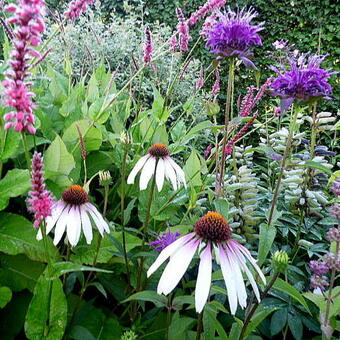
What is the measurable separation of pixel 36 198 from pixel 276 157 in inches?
32.5

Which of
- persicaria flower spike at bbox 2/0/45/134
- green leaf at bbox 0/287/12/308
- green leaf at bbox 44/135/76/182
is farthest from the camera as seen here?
green leaf at bbox 44/135/76/182

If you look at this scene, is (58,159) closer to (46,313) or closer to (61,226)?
(61,226)

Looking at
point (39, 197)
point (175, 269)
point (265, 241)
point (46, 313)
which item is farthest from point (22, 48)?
point (265, 241)

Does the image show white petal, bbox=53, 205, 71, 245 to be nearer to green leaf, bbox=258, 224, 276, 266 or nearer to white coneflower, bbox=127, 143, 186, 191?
white coneflower, bbox=127, 143, 186, 191

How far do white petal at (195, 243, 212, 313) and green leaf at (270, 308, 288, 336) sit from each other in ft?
1.81

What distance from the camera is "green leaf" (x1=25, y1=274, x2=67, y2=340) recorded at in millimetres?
839

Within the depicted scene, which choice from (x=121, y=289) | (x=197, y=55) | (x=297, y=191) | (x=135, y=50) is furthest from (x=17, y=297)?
(x=197, y=55)

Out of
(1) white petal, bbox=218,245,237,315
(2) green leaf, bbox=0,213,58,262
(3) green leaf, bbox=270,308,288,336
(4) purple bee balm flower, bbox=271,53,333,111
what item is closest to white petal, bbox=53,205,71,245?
(2) green leaf, bbox=0,213,58,262

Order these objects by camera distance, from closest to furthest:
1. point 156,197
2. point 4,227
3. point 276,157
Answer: point 4,227, point 276,157, point 156,197

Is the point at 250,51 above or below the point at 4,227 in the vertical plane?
above

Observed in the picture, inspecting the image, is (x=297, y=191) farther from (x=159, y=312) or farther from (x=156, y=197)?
(x=159, y=312)

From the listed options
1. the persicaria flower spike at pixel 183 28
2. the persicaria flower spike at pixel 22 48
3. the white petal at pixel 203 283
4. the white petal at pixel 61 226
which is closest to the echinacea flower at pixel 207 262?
the white petal at pixel 203 283

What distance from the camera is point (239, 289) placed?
71cm

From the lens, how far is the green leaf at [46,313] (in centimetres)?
84
